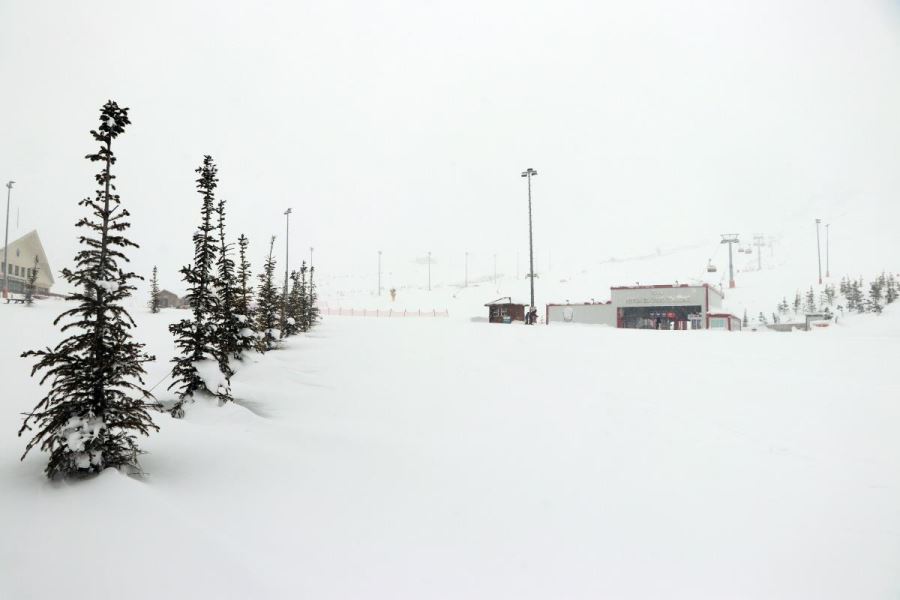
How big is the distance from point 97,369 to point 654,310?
147 feet

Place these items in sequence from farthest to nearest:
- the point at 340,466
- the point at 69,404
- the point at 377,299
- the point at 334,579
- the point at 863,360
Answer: the point at 377,299 < the point at 863,360 < the point at 340,466 < the point at 69,404 < the point at 334,579

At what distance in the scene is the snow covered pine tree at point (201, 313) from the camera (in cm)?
1143

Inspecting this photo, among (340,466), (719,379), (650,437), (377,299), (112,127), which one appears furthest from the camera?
(377,299)

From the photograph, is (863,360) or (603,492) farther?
(863,360)

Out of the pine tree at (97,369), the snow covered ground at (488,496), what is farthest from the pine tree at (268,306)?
the pine tree at (97,369)

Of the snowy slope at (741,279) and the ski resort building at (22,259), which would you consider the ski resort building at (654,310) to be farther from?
the ski resort building at (22,259)

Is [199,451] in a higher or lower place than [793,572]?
higher

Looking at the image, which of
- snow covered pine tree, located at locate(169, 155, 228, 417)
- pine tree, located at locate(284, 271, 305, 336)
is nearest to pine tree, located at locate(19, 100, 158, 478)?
snow covered pine tree, located at locate(169, 155, 228, 417)

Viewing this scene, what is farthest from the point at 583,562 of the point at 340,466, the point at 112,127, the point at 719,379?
the point at 719,379

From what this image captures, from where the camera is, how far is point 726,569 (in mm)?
5289

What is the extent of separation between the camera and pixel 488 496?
6.90 m

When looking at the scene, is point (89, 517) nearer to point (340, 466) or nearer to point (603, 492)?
point (340, 466)

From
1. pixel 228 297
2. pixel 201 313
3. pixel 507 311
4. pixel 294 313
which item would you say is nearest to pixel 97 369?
pixel 201 313

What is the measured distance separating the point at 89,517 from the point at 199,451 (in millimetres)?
3030
